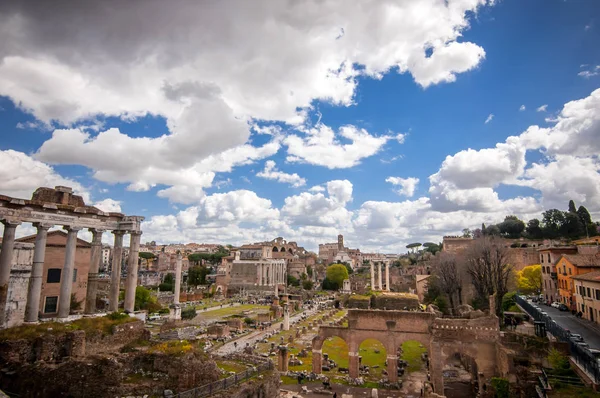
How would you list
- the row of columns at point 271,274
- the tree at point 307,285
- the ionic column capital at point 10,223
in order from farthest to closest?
the tree at point 307,285 < the row of columns at point 271,274 < the ionic column capital at point 10,223

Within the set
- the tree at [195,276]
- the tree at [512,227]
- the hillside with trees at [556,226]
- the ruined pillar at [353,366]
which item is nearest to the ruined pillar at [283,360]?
the ruined pillar at [353,366]

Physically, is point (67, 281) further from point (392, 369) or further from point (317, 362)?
point (392, 369)

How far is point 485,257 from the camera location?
113 feet

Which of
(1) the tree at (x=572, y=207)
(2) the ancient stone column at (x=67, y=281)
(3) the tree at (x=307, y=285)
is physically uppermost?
(1) the tree at (x=572, y=207)

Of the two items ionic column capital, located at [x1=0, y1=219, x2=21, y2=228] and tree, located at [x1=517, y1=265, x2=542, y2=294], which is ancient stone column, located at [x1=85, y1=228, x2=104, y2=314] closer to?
ionic column capital, located at [x1=0, y1=219, x2=21, y2=228]

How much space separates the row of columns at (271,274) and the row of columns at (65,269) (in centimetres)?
6642

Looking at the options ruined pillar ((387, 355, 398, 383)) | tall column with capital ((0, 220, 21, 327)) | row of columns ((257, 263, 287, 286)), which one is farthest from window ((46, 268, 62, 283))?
row of columns ((257, 263, 287, 286))

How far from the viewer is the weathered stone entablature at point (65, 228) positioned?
56.1ft

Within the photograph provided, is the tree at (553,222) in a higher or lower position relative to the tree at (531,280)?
higher

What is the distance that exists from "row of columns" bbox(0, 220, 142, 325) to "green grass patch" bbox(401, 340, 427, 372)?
19262 millimetres

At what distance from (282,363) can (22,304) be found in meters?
15.9

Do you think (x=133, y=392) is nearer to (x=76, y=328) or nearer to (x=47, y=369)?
(x=47, y=369)

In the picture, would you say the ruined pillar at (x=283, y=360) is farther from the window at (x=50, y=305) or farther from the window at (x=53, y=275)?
the window at (x=53, y=275)

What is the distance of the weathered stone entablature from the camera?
56.1 ft
